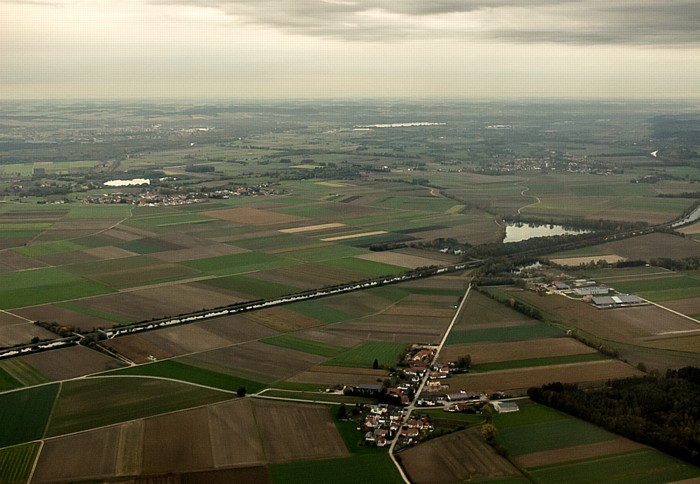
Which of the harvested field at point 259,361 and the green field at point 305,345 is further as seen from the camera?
the green field at point 305,345

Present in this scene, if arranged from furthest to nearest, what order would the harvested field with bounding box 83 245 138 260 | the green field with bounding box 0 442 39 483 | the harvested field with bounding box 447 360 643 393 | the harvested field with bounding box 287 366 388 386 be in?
the harvested field with bounding box 83 245 138 260, the harvested field with bounding box 287 366 388 386, the harvested field with bounding box 447 360 643 393, the green field with bounding box 0 442 39 483

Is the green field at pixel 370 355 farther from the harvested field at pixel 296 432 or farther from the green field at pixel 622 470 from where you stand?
the green field at pixel 622 470

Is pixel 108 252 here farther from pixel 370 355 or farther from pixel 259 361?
pixel 370 355

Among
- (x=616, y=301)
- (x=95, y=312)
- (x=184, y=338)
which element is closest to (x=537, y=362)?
(x=616, y=301)

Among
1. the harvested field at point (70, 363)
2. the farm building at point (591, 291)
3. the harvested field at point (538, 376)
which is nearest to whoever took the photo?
the harvested field at point (538, 376)

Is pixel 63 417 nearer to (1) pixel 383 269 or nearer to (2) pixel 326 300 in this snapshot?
(2) pixel 326 300

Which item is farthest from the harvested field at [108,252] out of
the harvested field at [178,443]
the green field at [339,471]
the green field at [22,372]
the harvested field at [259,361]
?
the green field at [339,471]

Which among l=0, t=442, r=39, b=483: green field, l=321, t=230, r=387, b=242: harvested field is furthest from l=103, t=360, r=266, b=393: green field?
l=321, t=230, r=387, b=242: harvested field

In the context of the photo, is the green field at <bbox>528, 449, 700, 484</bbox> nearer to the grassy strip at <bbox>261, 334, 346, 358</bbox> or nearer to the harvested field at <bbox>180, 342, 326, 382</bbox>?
the harvested field at <bbox>180, 342, 326, 382</bbox>
